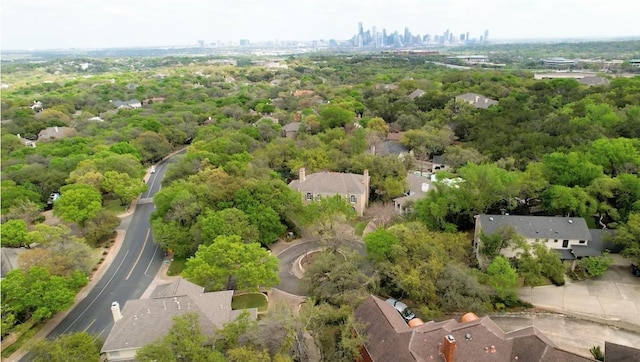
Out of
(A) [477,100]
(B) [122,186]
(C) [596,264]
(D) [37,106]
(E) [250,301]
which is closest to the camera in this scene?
(E) [250,301]

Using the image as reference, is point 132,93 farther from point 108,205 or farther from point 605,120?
point 605,120

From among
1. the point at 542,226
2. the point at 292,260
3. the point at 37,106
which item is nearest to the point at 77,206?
the point at 292,260

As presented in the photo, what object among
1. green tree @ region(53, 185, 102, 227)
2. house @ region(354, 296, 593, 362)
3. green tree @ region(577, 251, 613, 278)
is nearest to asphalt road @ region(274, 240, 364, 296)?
house @ region(354, 296, 593, 362)

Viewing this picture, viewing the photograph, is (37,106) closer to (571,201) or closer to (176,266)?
(176,266)

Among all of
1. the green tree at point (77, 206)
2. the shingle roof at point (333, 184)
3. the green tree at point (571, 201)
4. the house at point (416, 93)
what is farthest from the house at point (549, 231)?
the house at point (416, 93)

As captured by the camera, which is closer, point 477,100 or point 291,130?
point 291,130

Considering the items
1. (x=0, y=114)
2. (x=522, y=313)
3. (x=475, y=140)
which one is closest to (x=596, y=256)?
(x=522, y=313)
